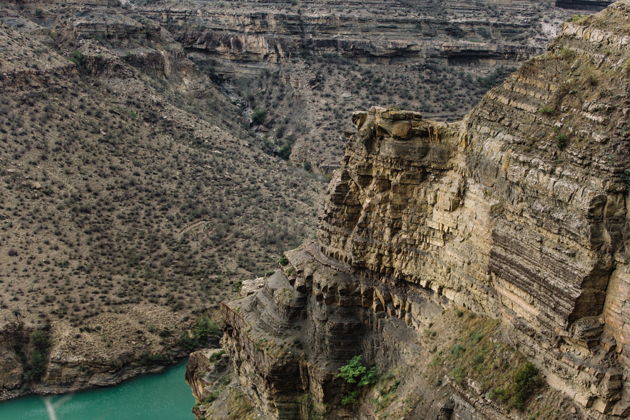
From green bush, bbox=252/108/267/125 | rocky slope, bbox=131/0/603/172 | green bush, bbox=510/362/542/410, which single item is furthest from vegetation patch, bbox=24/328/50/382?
green bush, bbox=252/108/267/125

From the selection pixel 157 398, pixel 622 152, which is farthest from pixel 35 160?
pixel 622 152

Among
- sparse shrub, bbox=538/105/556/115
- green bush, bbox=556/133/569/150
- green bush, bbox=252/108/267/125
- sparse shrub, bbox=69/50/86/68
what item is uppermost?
sparse shrub, bbox=538/105/556/115

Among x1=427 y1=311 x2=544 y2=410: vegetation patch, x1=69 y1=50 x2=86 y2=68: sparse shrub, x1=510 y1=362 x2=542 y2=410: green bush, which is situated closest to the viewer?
x1=510 y1=362 x2=542 y2=410: green bush

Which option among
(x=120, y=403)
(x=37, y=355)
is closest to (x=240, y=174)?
(x=37, y=355)

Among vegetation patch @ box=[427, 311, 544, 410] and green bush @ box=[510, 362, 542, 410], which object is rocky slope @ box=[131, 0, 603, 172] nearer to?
vegetation patch @ box=[427, 311, 544, 410]

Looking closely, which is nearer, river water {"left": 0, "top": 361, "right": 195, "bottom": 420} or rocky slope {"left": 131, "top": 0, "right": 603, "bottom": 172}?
river water {"left": 0, "top": 361, "right": 195, "bottom": 420}

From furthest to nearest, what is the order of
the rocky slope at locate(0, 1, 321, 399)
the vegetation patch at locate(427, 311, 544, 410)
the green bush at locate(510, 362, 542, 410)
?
the rocky slope at locate(0, 1, 321, 399) → the vegetation patch at locate(427, 311, 544, 410) → the green bush at locate(510, 362, 542, 410)

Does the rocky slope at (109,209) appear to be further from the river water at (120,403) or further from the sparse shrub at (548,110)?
the sparse shrub at (548,110)
